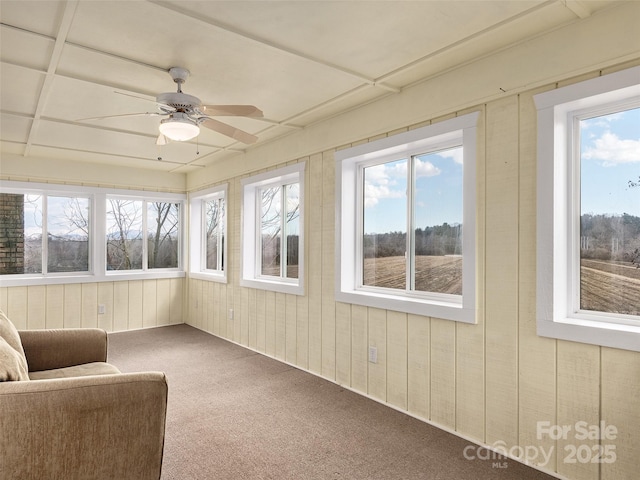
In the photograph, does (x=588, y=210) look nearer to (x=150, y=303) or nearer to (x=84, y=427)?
(x=84, y=427)

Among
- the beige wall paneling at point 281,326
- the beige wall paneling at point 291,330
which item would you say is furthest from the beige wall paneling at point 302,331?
the beige wall paneling at point 281,326

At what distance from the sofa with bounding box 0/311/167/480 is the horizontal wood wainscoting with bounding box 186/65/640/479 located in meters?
1.84

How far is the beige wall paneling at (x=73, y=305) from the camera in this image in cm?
551

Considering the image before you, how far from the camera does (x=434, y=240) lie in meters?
3.11

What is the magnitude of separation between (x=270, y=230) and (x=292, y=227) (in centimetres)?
49

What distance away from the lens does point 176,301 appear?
21.2 feet

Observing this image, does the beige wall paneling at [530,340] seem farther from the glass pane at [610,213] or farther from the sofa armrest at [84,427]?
the sofa armrest at [84,427]

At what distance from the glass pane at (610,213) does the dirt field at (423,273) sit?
2.73ft

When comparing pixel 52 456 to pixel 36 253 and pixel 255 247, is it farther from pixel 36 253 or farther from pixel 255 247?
pixel 36 253

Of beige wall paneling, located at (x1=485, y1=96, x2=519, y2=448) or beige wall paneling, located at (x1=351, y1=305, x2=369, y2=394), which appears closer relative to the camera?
beige wall paneling, located at (x1=485, y1=96, x2=519, y2=448)

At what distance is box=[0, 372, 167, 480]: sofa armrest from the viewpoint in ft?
5.26

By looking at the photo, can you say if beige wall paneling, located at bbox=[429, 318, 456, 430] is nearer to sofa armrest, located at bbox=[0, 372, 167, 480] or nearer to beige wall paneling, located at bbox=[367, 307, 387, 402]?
beige wall paneling, located at bbox=[367, 307, 387, 402]

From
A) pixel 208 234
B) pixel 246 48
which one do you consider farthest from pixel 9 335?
pixel 208 234

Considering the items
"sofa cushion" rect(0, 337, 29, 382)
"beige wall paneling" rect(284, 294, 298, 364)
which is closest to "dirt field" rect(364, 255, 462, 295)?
"beige wall paneling" rect(284, 294, 298, 364)
